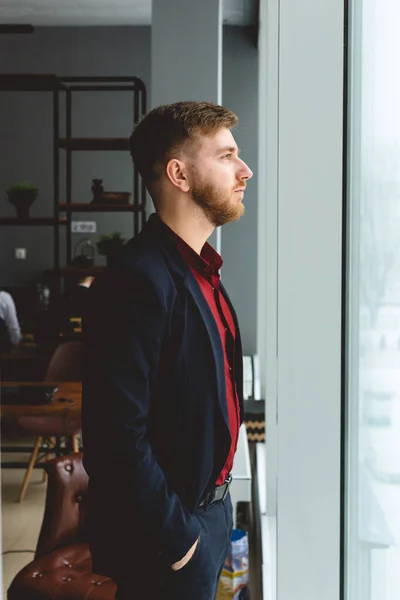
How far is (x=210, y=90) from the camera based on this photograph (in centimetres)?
336

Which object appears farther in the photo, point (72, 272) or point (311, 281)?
point (72, 272)

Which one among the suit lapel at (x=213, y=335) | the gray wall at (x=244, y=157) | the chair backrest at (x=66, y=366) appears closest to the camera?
the suit lapel at (x=213, y=335)

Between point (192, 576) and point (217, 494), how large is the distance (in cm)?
15

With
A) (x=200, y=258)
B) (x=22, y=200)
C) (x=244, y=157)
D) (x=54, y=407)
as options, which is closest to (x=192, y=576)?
(x=200, y=258)

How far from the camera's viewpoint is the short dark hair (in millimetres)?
→ 1401

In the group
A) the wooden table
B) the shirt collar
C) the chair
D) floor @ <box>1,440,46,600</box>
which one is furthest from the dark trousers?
the chair

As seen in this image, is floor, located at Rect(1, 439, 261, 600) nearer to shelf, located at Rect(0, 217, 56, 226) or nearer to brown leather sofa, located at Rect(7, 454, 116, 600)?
brown leather sofa, located at Rect(7, 454, 116, 600)

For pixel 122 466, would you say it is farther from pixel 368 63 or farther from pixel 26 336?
pixel 26 336

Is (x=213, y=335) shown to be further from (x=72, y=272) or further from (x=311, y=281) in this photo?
(x=72, y=272)

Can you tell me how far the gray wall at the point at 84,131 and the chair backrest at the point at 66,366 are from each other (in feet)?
8.30

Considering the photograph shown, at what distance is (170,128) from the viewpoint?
4.66ft

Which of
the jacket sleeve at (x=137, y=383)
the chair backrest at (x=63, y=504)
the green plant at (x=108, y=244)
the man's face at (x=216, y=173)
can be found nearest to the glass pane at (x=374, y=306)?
the man's face at (x=216, y=173)

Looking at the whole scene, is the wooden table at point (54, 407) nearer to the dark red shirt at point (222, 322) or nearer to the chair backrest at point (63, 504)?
the chair backrest at point (63, 504)

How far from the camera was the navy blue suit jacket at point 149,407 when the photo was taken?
125 centimetres
